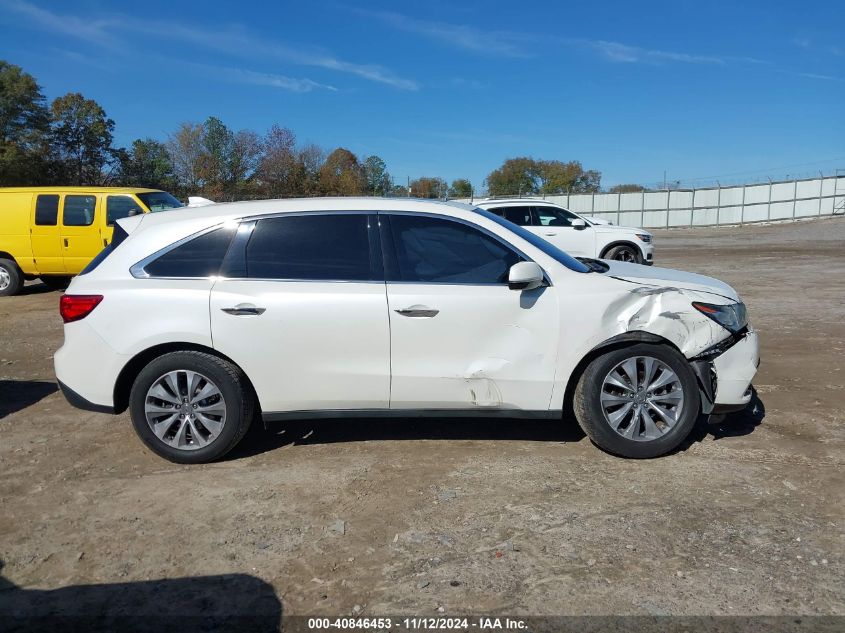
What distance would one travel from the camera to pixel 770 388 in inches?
230

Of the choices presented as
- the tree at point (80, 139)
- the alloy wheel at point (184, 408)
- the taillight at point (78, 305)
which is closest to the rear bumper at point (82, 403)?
the alloy wheel at point (184, 408)

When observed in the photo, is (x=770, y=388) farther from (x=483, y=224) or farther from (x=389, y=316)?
(x=389, y=316)

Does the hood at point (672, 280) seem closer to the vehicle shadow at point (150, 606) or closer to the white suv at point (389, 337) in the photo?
the white suv at point (389, 337)

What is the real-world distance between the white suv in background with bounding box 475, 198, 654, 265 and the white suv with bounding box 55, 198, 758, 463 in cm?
974

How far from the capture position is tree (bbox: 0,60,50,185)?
37.9 metres

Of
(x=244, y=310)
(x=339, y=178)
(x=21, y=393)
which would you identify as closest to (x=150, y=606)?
(x=244, y=310)

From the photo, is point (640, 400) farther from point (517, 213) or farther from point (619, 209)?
point (619, 209)

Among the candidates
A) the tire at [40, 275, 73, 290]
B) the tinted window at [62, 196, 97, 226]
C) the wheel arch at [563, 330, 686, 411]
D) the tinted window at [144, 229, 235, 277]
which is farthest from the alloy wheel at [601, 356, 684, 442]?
the tire at [40, 275, 73, 290]

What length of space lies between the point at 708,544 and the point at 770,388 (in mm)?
3111

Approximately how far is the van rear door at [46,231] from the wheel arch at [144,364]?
909cm

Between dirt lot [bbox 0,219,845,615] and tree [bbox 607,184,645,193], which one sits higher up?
tree [bbox 607,184,645,193]

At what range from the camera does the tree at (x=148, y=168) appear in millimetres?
43719

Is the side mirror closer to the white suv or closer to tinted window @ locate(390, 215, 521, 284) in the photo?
the white suv

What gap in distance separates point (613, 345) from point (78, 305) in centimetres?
357
